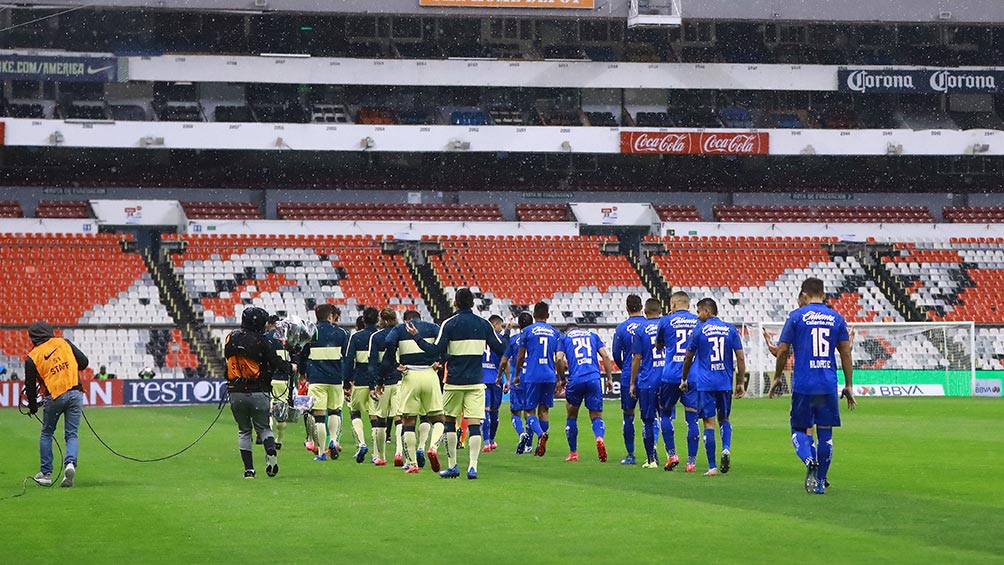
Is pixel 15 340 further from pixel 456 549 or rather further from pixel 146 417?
pixel 456 549

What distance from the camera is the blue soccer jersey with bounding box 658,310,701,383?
63.5ft

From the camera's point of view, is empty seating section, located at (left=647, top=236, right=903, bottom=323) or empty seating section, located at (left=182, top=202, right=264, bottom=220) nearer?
empty seating section, located at (left=647, top=236, right=903, bottom=323)

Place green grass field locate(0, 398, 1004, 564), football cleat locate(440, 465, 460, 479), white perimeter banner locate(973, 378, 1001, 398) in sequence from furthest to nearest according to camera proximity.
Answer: white perimeter banner locate(973, 378, 1001, 398)
football cleat locate(440, 465, 460, 479)
green grass field locate(0, 398, 1004, 564)

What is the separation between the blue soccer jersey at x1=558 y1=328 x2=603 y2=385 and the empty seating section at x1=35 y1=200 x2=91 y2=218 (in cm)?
4037

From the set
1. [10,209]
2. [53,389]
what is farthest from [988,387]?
[53,389]

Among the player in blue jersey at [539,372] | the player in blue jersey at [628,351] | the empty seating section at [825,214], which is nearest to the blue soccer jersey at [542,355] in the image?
the player in blue jersey at [539,372]

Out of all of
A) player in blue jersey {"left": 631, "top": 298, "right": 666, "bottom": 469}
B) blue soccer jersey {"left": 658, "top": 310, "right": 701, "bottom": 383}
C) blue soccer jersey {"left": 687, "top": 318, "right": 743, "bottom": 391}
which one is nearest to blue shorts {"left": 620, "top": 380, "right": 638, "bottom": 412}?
player in blue jersey {"left": 631, "top": 298, "right": 666, "bottom": 469}

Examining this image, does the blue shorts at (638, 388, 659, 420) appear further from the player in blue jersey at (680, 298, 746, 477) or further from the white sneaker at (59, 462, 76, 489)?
the white sneaker at (59, 462, 76, 489)

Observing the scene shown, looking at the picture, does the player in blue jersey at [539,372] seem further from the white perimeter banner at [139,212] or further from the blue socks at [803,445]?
the white perimeter banner at [139,212]

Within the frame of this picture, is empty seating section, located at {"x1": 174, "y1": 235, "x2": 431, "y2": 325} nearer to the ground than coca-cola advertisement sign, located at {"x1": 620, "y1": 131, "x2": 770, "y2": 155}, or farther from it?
nearer to the ground

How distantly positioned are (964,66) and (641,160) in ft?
48.3

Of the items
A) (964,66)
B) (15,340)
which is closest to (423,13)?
(15,340)

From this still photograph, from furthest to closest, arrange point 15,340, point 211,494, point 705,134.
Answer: point 705,134
point 15,340
point 211,494

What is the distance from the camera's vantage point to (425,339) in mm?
18750
